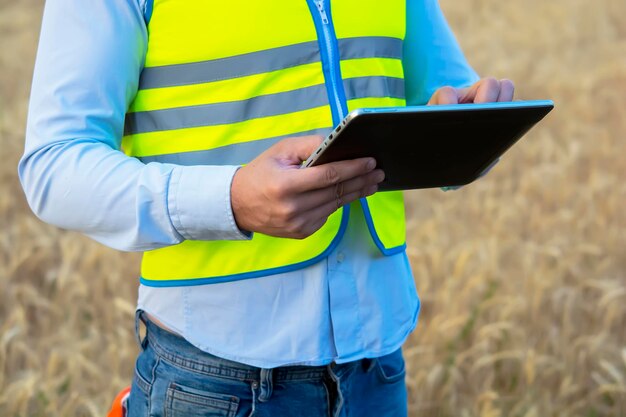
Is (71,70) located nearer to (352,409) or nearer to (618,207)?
(352,409)

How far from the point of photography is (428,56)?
1.66 m

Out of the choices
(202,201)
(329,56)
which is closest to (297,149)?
(202,201)

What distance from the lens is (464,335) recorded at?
314cm

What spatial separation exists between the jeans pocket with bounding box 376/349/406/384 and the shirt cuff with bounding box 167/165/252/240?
1.34 ft

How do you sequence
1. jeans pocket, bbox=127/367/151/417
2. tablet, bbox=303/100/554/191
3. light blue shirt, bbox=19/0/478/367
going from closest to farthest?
1. tablet, bbox=303/100/554/191
2. light blue shirt, bbox=19/0/478/367
3. jeans pocket, bbox=127/367/151/417

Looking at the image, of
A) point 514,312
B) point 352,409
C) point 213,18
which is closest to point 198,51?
point 213,18

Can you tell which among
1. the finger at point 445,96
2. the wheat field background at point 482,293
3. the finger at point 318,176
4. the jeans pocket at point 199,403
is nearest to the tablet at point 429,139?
the finger at point 318,176

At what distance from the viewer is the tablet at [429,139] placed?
113 cm

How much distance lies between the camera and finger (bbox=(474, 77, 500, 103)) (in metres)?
1.51

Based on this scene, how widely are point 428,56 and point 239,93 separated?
0.43 metres

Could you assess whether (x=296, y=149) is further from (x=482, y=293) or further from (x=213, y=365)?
(x=482, y=293)

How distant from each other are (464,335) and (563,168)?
1383mm

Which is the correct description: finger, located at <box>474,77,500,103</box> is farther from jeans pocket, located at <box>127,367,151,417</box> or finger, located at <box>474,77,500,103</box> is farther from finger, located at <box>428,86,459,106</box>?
jeans pocket, located at <box>127,367,151,417</box>

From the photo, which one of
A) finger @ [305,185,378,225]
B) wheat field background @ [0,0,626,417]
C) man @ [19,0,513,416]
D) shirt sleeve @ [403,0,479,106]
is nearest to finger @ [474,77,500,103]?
man @ [19,0,513,416]
